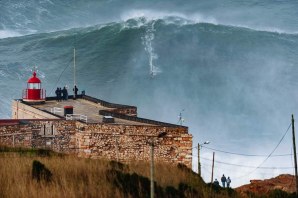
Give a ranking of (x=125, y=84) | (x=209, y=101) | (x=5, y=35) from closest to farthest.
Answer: (x=209, y=101)
(x=125, y=84)
(x=5, y=35)

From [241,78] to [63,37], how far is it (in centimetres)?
2889

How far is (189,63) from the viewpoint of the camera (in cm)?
7231

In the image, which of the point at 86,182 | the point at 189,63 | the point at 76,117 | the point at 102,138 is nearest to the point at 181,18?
the point at 189,63

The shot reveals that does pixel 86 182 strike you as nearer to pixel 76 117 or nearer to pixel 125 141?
pixel 125 141

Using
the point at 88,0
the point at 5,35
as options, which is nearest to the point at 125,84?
the point at 5,35

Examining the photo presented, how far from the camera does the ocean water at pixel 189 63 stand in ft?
171

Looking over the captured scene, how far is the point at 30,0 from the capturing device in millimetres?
105000

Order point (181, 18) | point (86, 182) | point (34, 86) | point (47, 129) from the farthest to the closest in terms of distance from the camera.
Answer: point (181, 18)
point (34, 86)
point (47, 129)
point (86, 182)

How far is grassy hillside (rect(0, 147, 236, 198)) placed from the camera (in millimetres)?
12539

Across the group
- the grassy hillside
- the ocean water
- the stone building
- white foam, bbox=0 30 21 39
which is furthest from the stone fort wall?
white foam, bbox=0 30 21 39

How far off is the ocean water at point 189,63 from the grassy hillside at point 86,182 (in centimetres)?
2139

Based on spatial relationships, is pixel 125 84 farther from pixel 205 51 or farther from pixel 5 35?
pixel 5 35

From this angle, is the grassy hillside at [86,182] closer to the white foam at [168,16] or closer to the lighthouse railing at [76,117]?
the lighthouse railing at [76,117]

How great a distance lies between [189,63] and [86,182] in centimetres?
5895
